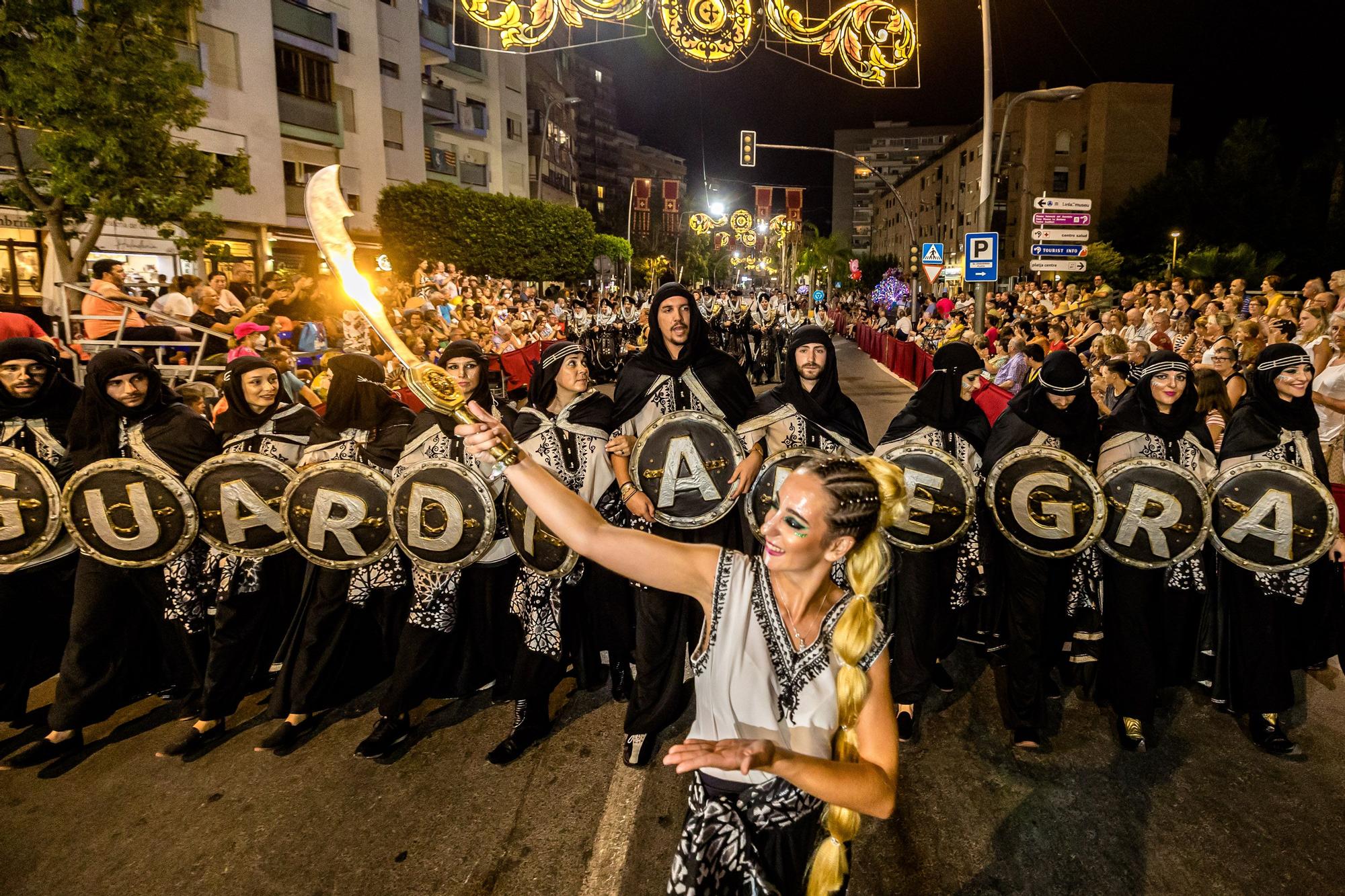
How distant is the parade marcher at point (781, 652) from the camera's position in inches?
70.2

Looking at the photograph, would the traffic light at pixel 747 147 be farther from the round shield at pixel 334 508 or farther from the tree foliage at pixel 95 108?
the round shield at pixel 334 508

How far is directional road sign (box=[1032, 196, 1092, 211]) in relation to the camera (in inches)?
515

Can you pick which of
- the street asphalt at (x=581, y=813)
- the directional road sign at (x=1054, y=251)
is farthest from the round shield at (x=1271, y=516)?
the directional road sign at (x=1054, y=251)

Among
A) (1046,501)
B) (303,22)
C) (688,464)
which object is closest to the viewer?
(1046,501)

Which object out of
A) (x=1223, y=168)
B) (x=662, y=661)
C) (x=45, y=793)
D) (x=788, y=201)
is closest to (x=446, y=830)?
(x=662, y=661)

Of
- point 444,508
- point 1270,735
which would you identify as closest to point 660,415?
point 444,508

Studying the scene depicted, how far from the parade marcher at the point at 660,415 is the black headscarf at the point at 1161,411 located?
1941mm

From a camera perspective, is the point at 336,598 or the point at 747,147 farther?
the point at 747,147

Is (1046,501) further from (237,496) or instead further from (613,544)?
(237,496)

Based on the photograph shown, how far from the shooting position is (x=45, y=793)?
3.50 metres

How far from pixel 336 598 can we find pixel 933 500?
310cm

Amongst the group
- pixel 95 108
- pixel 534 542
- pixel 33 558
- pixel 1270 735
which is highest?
pixel 95 108

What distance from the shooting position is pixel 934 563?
395cm

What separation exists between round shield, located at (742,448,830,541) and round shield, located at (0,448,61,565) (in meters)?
3.51
